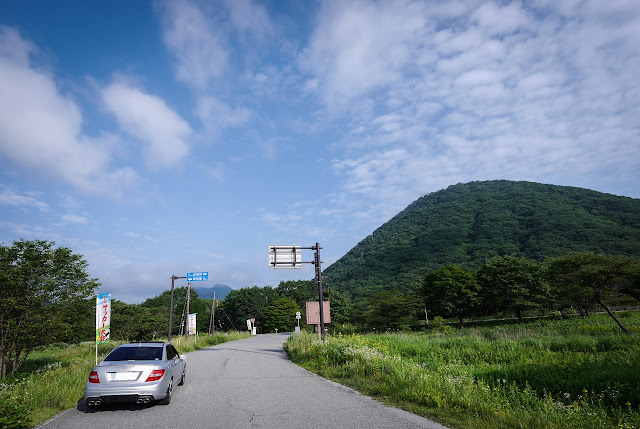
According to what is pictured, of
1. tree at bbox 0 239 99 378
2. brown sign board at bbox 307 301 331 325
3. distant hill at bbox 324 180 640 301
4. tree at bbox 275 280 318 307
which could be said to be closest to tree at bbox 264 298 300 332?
tree at bbox 275 280 318 307

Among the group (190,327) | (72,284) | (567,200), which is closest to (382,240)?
(567,200)

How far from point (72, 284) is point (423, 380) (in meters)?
15.7

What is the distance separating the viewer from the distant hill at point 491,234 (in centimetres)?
10344

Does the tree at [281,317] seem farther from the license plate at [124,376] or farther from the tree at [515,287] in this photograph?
the license plate at [124,376]

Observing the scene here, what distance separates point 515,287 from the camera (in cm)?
4853

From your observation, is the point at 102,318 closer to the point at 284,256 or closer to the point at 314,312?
the point at 284,256

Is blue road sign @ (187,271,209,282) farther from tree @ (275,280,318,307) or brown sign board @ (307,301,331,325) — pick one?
tree @ (275,280,318,307)

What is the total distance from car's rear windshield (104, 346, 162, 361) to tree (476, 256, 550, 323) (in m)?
50.7

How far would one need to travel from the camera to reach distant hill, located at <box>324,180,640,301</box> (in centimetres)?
10344

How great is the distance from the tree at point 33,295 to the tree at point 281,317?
7008cm

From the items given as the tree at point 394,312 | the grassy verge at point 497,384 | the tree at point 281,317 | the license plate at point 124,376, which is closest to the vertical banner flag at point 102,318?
the license plate at point 124,376

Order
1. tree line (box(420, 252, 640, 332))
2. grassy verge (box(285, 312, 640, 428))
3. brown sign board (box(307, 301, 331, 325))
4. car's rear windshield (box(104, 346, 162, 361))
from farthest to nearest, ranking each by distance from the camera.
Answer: tree line (box(420, 252, 640, 332)) < brown sign board (box(307, 301, 331, 325)) < car's rear windshield (box(104, 346, 162, 361)) < grassy verge (box(285, 312, 640, 428))

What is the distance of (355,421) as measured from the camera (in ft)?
19.2

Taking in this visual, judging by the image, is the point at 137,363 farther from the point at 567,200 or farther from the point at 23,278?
the point at 567,200
